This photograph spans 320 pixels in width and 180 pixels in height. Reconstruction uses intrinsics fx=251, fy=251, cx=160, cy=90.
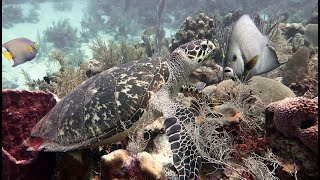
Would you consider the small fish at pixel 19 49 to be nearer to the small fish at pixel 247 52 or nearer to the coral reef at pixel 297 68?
the small fish at pixel 247 52

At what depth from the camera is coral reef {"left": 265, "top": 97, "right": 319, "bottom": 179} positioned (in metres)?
1.85

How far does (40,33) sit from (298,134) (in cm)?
1924

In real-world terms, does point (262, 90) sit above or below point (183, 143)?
below

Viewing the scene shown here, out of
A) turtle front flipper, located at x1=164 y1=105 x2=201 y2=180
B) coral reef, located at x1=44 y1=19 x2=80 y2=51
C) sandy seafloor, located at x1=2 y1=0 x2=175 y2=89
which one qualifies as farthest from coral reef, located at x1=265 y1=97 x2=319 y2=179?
coral reef, located at x1=44 y1=19 x2=80 y2=51

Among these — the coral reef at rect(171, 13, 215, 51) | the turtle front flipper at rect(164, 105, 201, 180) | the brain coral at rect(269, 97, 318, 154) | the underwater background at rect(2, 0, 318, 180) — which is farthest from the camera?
the coral reef at rect(171, 13, 215, 51)

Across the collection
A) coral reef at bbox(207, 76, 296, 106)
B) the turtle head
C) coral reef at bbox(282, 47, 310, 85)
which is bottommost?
coral reef at bbox(282, 47, 310, 85)

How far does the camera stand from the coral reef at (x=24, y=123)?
255cm

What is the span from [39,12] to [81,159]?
24.2m

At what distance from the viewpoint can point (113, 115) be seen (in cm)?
269

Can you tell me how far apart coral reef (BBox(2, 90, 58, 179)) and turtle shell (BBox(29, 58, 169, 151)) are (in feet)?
0.70

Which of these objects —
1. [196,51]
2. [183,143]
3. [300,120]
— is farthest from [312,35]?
[183,143]

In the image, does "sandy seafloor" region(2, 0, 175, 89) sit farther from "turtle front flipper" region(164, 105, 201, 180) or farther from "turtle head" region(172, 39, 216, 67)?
"turtle front flipper" region(164, 105, 201, 180)

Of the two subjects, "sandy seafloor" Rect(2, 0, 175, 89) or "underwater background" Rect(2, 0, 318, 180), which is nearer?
"underwater background" Rect(2, 0, 318, 180)

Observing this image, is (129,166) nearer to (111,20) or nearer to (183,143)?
(183,143)
